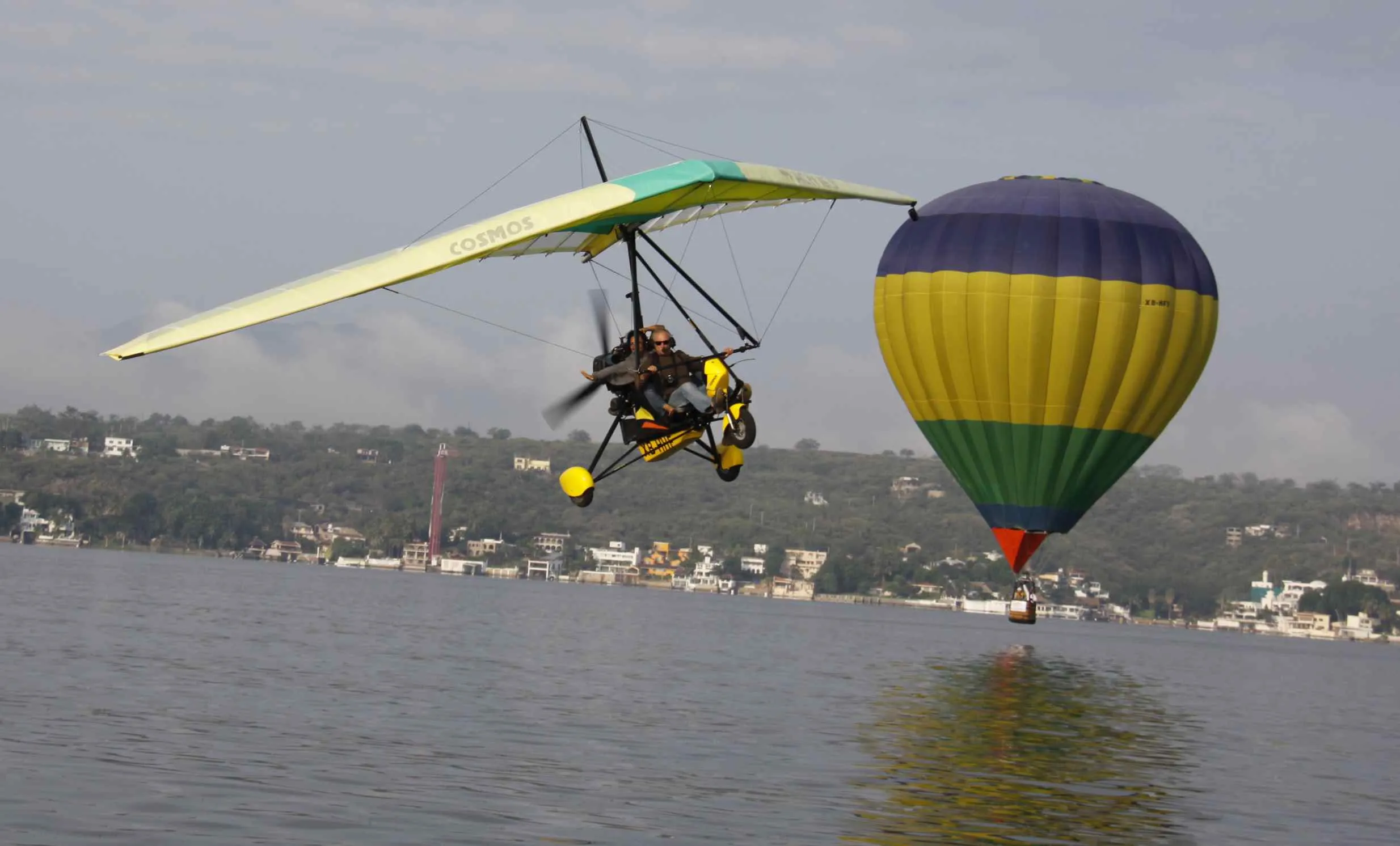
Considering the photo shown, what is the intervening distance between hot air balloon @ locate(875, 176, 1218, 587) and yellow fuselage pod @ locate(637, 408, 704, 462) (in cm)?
3105

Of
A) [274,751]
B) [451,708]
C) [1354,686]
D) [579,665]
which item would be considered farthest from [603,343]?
[1354,686]

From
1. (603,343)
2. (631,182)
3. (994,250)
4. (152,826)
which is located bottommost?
(152,826)

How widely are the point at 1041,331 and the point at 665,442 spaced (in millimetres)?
31664

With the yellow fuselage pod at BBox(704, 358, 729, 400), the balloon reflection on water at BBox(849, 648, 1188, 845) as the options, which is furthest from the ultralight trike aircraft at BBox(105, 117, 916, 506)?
the balloon reflection on water at BBox(849, 648, 1188, 845)

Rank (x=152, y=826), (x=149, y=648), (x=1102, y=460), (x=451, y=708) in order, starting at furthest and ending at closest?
(x=1102, y=460)
(x=149, y=648)
(x=451, y=708)
(x=152, y=826)

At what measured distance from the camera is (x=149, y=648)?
56688 millimetres

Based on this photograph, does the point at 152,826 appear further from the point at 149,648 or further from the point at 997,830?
the point at 149,648

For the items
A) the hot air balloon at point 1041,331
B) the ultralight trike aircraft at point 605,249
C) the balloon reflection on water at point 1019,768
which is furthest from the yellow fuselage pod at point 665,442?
the hot air balloon at point 1041,331

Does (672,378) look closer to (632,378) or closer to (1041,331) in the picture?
(632,378)

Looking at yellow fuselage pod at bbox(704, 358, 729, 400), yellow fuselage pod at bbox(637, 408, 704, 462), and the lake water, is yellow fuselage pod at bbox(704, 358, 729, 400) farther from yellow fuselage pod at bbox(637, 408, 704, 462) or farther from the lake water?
the lake water

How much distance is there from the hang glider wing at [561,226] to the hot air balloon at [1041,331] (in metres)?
22.0

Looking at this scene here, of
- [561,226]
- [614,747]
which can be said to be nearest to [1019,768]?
[614,747]

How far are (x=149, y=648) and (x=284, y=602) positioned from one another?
183ft

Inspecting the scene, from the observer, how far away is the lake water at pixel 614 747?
26.0 metres
